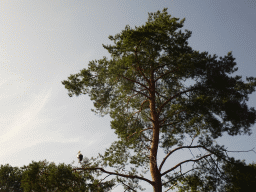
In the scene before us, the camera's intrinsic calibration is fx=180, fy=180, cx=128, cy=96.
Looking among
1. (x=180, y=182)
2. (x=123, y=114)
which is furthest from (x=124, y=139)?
(x=180, y=182)

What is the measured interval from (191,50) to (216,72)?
1.96m

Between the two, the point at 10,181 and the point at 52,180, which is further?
the point at 10,181

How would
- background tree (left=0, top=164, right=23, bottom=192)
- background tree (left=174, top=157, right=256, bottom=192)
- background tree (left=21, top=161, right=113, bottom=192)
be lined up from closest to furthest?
background tree (left=21, top=161, right=113, bottom=192) → background tree (left=174, top=157, right=256, bottom=192) → background tree (left=0, top=164, right=23, bottom=192)

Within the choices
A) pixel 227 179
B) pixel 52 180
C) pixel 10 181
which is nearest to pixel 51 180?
pixel 52 180

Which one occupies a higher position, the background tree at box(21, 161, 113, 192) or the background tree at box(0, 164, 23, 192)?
the background tree at box(0, 164, 23, 192)

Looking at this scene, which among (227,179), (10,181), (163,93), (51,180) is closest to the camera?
(51,180)

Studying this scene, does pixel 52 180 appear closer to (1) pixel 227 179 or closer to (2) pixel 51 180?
(2) pixel 51 180

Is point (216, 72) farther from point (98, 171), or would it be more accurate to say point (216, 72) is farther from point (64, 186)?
point (64, 186)

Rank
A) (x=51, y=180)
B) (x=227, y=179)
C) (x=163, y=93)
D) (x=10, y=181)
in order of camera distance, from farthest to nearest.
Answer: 1. (x=10, y=181)
2. (x=163, y=93)
3. (x=227, y=179)
4. (x=51, y=180)

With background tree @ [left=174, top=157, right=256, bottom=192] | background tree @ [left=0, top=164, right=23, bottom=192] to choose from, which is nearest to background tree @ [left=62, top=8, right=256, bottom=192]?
background tree @ [left=174, top=157, right=256, bottom=192]

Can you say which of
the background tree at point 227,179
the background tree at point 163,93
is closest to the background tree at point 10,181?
the background tree at point 163,93

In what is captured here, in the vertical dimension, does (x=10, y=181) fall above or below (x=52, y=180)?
above

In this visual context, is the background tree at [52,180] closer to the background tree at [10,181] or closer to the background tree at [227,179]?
the background tree at [227,179]

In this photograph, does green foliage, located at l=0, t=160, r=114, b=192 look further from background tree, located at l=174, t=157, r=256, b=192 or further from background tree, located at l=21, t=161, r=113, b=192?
background tree, located at l=174, t=157, r=256, b=192
